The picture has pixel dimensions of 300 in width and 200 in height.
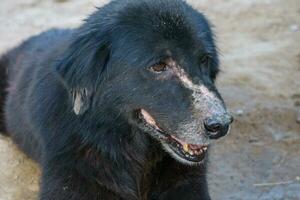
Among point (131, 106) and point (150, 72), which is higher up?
point (150, 72)

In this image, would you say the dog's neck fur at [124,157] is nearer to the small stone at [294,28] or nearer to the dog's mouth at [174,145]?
the dog's mouth at [174,145]

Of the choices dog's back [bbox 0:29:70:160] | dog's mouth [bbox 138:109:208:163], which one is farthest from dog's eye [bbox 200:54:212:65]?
dog's back [bbox 0:29:70:160]

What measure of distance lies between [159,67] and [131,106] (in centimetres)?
26

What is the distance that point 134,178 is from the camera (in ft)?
13.6

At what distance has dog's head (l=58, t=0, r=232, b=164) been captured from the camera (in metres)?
3.71

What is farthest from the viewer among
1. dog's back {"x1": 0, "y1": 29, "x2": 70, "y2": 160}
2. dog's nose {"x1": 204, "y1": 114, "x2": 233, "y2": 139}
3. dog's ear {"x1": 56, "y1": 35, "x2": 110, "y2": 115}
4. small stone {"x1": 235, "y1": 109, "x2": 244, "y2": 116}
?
small stone {"x1": 235, "y1": 109, "x2": 244, "y2": 116}

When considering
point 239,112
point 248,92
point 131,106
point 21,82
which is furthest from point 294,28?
point 131,106

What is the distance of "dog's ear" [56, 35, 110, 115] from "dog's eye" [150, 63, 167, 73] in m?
0.28

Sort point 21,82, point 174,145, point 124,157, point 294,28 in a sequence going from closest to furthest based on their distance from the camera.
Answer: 1. point 174,145
2. point 124,157
3. point 21,82
4. point 294,28

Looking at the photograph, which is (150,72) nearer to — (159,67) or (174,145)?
(159,67)

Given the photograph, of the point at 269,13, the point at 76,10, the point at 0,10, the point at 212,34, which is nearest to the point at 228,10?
the point at 269,13

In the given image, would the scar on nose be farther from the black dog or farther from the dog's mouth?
the dog's mouth

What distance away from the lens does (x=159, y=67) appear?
3.77m

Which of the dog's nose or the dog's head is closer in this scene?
the dog's nose
